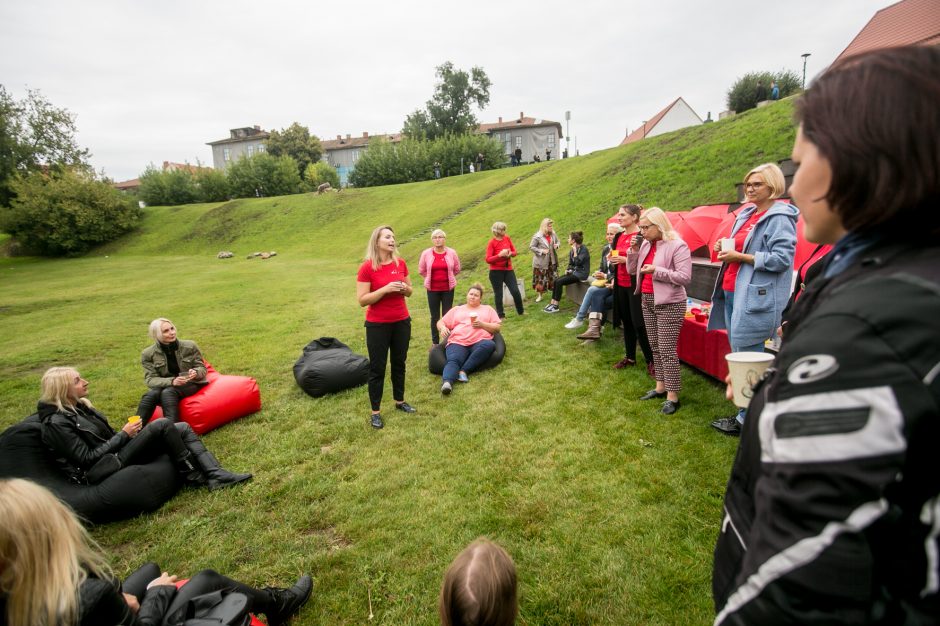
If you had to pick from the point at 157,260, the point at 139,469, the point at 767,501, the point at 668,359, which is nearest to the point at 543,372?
the point at 668,359

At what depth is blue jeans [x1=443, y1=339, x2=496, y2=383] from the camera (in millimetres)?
5824

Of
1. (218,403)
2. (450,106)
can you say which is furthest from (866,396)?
(450,106)

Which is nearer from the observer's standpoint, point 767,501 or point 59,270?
point 767,501

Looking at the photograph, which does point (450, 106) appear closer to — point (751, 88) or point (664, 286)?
point (751, 88)

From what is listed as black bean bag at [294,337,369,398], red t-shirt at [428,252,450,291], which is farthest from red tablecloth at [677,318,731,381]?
black bean bag at [294,337,369,398]

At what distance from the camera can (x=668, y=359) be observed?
4.40 metres

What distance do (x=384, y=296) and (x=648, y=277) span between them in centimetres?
281

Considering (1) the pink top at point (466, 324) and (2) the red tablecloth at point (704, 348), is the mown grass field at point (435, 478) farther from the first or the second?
(1) the pink top at point (466, 324)

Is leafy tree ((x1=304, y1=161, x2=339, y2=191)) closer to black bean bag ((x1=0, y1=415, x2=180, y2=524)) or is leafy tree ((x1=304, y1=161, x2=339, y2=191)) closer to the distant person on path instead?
the distant person on path

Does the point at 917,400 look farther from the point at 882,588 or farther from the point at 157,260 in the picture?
the point at 157,260

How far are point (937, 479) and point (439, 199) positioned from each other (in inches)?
1208

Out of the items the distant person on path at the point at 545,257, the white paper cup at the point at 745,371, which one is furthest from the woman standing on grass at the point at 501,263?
the white paper cup at the point at 745,371

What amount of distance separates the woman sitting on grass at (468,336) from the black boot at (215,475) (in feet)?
8.33

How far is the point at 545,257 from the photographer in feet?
29.5
